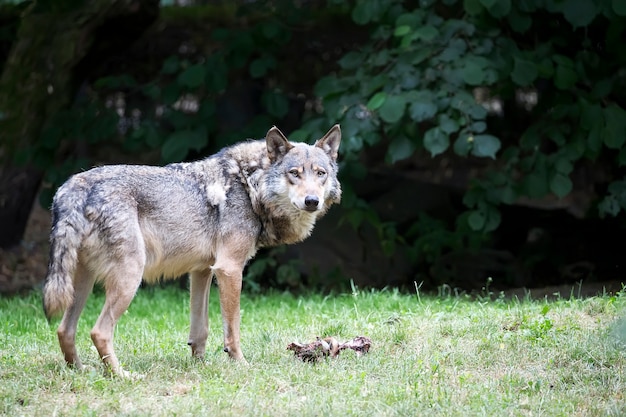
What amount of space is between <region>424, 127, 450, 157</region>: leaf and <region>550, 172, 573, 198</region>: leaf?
122cm

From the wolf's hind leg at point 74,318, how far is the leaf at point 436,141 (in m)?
3.74

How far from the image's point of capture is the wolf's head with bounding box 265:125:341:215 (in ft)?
19.4

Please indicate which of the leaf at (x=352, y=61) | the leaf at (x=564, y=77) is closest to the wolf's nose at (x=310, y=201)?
the leaf at (x=352, y=61)

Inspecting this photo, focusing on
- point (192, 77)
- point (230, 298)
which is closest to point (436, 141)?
point (192, 77)

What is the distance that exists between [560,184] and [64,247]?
5117mm

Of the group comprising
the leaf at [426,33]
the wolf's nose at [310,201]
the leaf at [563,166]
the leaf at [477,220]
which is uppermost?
the leaf at [426,33]

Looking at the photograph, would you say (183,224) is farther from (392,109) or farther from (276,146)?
(392,109)

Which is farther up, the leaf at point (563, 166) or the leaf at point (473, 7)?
the leaf at point (473, 7)

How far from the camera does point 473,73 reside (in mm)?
8203

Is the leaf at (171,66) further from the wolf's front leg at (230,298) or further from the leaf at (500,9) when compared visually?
the wolf's front leg at (230,298)

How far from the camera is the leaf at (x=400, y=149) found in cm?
852

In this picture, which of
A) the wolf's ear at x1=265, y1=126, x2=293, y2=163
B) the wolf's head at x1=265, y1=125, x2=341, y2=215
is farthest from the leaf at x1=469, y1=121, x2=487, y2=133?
the wolf's ear at x1=265, y1=126, x2=293, y2=163

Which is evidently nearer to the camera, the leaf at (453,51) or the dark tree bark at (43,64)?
the leaf at (453,51)

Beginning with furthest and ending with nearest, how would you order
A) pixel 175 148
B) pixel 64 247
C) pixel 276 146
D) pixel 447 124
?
1. pixel 175 148
2. pixel 447 124
3. pixel 276 146
4. pixel 64 247
